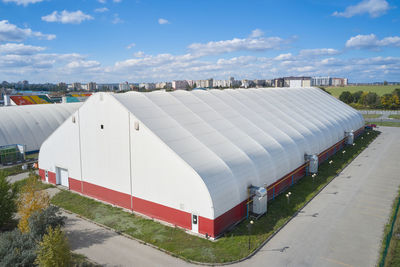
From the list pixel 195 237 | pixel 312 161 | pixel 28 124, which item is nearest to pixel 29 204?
pixel 195 237

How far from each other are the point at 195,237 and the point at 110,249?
5182mm

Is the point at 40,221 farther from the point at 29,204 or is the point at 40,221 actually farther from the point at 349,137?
the point at 349,137

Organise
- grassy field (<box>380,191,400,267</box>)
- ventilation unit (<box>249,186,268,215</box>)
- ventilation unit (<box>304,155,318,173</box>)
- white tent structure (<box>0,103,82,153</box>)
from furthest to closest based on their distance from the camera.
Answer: white tent structure (<box>0,103,82,153</box>) < ventilation unit (<box>304,155,318,173</box>) < ventilation unit (<box>249,186,268,215</box>) < grassy field (<box>380,191,400,267</box>)

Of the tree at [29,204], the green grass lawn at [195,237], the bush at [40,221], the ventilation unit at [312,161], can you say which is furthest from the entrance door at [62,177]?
the ventilation unit at [312,161]

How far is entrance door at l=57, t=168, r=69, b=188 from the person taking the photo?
28.3 m

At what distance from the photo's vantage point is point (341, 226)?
19938mm

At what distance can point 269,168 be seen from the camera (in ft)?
77.2

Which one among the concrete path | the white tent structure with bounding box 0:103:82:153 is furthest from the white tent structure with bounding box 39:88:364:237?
the white tent structure with bounding box 0:103:82:153

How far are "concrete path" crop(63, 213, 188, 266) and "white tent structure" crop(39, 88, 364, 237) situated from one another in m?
2.98

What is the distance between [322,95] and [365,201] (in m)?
36.9

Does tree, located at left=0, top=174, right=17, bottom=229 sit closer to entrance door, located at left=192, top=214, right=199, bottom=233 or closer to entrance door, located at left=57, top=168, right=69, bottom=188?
entrance door, located at left=57, top=168, right=69, bottom=188

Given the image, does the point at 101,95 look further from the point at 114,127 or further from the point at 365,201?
the point at 365,201

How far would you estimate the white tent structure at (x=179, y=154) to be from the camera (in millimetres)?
18781

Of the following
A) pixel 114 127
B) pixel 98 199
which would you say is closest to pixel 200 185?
pixel 114 127
